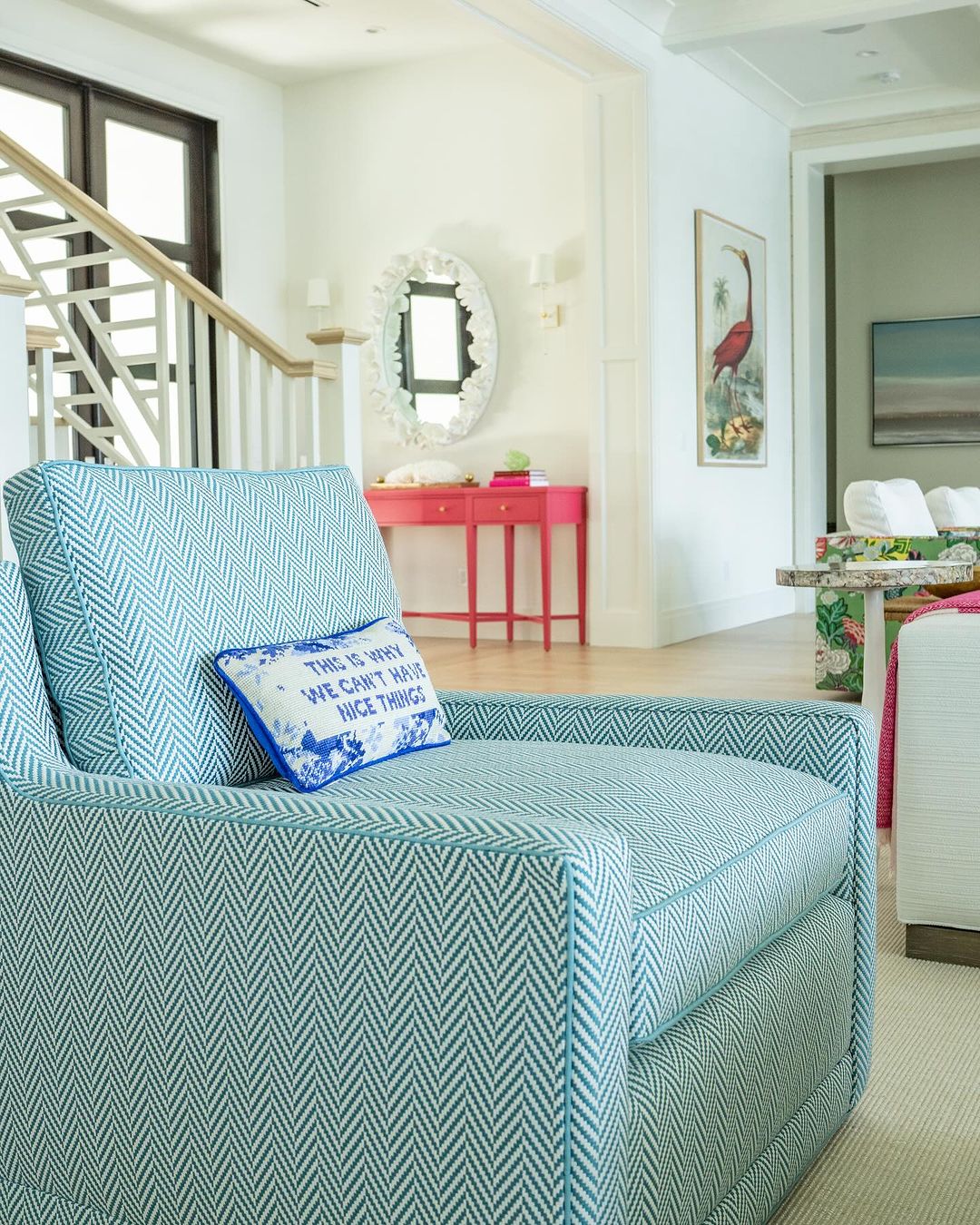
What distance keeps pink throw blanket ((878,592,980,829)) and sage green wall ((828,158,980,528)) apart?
685 centimetres

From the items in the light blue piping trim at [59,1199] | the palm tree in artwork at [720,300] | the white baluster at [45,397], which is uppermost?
the palm tree in artwork at [720,300]

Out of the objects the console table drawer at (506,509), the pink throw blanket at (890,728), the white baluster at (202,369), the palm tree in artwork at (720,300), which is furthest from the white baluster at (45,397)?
the palm tree in artwork at (720,300)

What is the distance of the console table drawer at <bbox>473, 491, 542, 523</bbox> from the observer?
6.64 m

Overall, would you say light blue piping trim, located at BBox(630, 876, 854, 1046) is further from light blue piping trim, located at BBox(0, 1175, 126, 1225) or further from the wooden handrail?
the wooden handrail

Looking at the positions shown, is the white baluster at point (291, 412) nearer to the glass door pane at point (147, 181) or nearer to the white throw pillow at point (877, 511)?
the white throw pillow at point (877, 511)

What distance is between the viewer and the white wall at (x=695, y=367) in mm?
6781

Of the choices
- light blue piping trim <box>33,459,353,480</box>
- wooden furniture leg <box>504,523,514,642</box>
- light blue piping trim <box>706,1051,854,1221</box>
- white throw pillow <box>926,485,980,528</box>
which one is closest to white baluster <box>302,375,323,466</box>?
light blue piping trim <box>33,459,353,480</box>

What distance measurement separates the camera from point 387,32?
269 inches

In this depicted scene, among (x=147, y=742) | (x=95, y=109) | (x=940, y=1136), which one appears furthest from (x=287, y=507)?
(x=95, y=109)

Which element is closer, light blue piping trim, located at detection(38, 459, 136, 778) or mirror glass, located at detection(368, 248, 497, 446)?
light blue piping trim, located at detection(38, 459, 136, 778)

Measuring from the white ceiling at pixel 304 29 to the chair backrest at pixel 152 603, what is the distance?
16.3 ft

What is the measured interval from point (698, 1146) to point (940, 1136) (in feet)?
2.00

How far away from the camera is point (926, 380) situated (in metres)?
9.12

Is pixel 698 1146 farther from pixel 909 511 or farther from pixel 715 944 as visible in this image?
pixel 909 511
